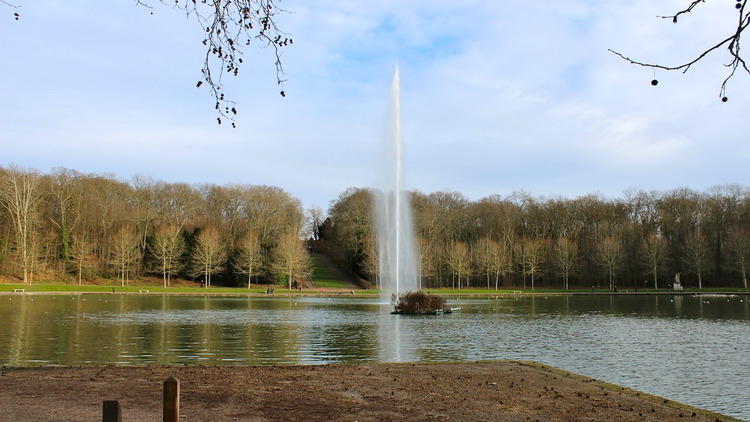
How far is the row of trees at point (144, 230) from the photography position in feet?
236

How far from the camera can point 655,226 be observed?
9369 centimetres

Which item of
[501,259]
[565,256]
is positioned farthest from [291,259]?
[565,256]

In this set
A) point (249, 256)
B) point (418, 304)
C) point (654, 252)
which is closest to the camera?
point (418, 304)

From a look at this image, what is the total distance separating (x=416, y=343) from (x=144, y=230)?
71.3 m

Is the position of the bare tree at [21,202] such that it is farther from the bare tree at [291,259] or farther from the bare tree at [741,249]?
the bare tree at [741,249]

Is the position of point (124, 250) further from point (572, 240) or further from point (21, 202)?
point (572, 240)

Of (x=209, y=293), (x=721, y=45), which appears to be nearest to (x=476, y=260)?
(x=209, y=293)

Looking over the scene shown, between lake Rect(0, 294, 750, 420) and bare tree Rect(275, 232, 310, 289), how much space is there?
4315 centimetres

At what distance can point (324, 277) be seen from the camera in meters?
97.8

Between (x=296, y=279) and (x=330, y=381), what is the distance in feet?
236

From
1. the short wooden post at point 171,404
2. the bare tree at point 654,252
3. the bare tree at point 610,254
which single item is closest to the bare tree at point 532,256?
the bare tree at point 610,254

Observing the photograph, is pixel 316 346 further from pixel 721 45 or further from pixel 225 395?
pixel 721 45

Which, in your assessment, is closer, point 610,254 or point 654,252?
point 654,252

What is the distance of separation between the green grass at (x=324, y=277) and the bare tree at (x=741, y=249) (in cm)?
5306
